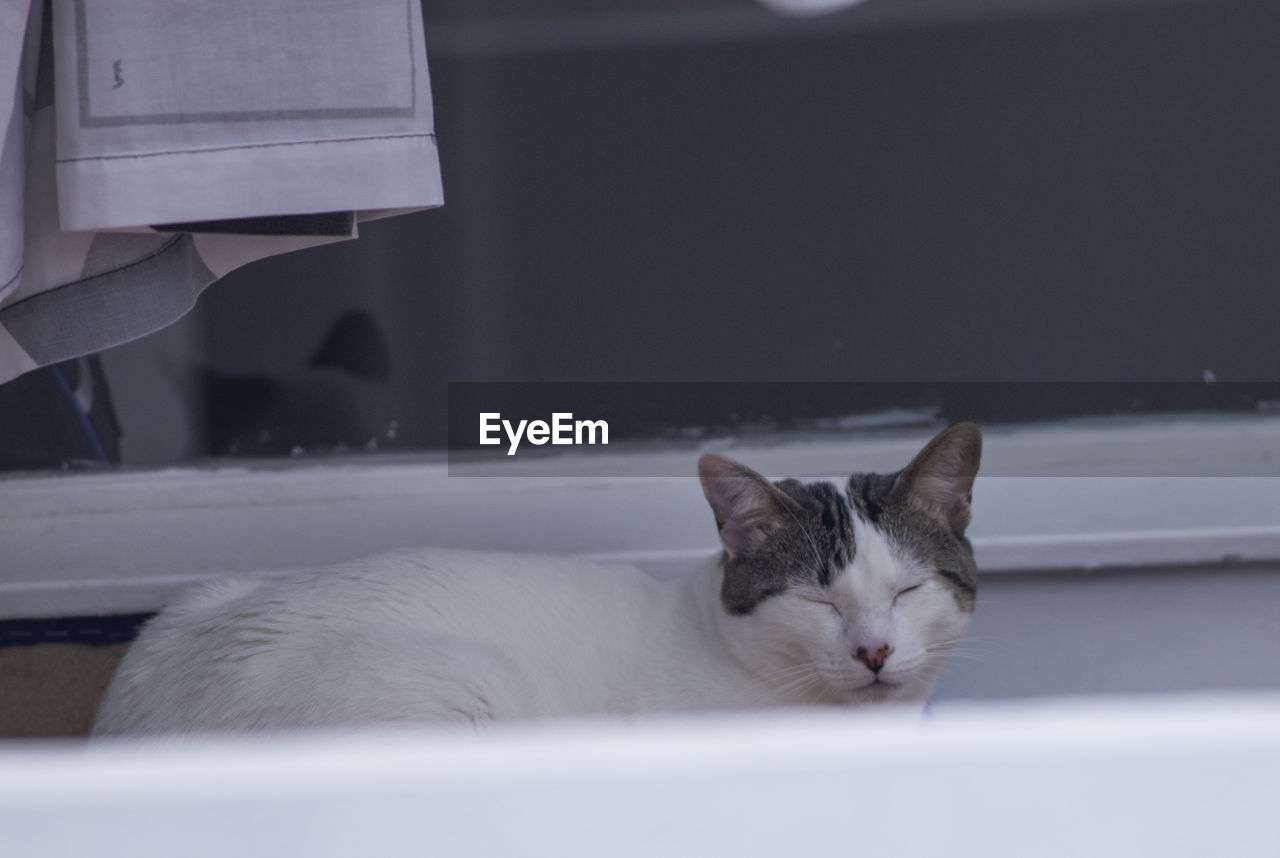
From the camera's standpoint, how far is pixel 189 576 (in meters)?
1.38

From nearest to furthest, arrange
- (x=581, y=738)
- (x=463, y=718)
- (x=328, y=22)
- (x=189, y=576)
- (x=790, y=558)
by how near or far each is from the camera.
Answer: (x=581, y=738) → (x=328, y=22) → (x=463, y=718) → (x=790, y=558) → (x=189, y=576)

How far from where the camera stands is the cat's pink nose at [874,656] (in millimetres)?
1047

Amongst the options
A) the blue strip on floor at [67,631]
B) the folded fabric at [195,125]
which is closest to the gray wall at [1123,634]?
the folded fabric at [195,125]

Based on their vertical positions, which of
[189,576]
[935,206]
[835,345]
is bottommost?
[189,576]

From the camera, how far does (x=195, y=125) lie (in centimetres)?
→ 71

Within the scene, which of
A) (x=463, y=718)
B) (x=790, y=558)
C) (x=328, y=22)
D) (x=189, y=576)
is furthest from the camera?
(x=189, y=576)

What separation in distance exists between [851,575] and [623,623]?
286 millimetres

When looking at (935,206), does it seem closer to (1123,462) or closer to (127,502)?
(1123,462)

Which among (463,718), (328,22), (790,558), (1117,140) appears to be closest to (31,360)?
(328,22)

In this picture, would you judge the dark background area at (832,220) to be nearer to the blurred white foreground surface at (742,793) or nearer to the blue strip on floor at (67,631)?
the blue strip on floor at (67,631)

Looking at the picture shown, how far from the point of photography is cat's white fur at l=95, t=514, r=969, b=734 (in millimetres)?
922

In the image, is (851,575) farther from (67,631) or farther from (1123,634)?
(67,631)

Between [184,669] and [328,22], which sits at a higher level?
Result: [328,22]

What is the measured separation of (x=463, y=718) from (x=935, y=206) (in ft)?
A: 3.48
